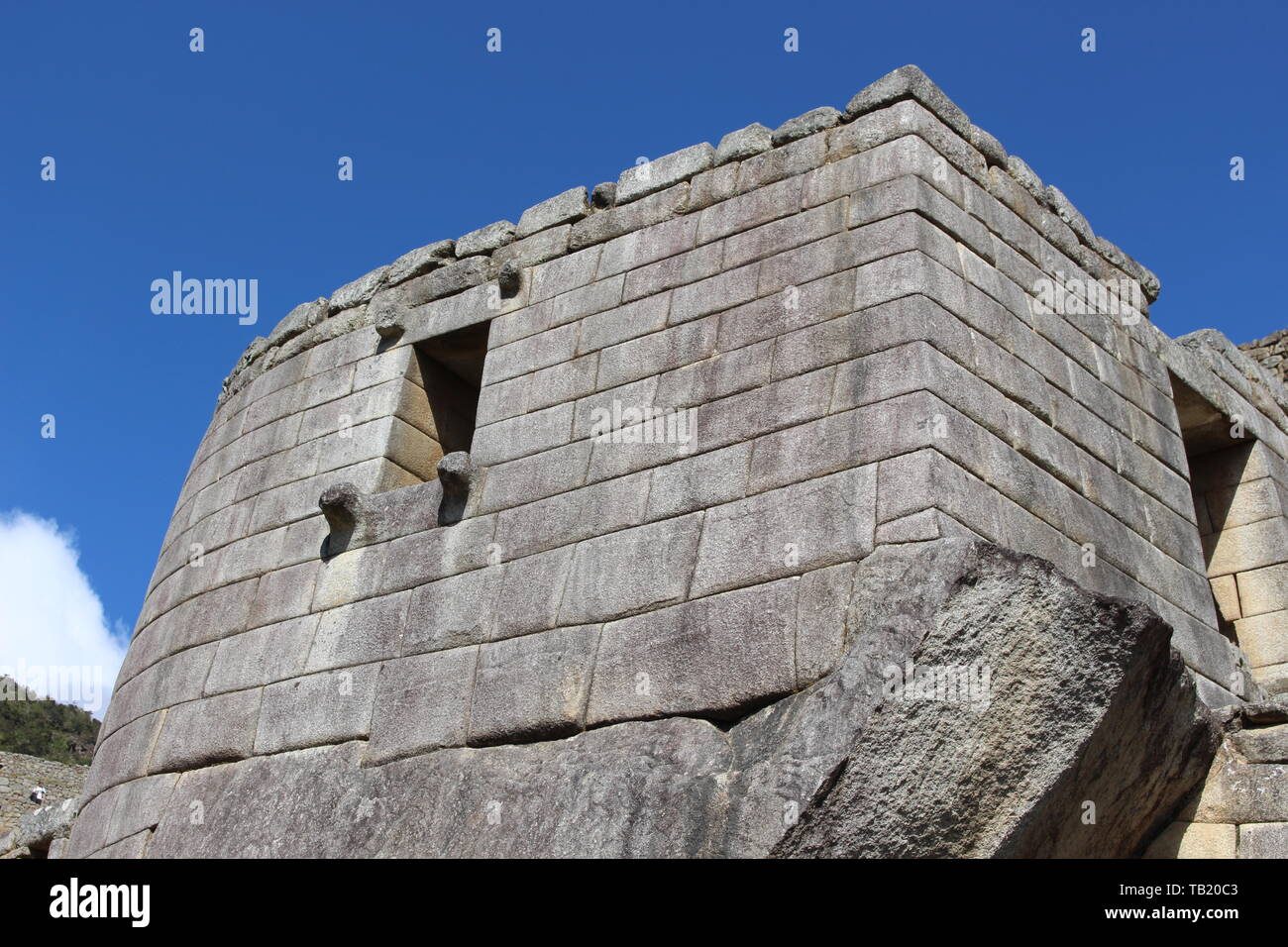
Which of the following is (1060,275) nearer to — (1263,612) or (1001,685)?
(1263,612)

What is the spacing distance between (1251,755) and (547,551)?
9.35 ft

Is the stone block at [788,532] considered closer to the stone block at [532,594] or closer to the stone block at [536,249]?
the stone block at [532,594]

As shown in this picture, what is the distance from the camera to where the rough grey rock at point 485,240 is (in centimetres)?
714

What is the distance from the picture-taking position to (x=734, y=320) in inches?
228

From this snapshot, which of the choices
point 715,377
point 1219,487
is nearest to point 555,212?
point 715,377

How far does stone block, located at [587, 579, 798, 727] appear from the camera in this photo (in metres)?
4.72

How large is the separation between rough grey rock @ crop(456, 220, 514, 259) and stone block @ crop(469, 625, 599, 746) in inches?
97.8

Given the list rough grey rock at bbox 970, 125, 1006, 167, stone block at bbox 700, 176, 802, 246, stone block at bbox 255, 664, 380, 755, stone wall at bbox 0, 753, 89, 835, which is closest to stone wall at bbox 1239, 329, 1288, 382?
rough grey rock at bbox 970, 125, 1006, 167

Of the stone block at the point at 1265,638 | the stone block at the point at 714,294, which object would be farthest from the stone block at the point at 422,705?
the stone block at the point at 1265,638

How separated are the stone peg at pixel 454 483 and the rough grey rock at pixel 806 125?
2.02 metres

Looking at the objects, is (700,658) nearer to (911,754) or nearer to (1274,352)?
(911,754)

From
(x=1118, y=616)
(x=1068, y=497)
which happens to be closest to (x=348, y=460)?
(x=1068, y=497)

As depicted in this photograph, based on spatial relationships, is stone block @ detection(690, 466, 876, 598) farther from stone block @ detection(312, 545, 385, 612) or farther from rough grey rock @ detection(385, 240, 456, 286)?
rough grey rock @ detection(385, 240, 456, 286)

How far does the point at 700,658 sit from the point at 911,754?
3.02 ft
